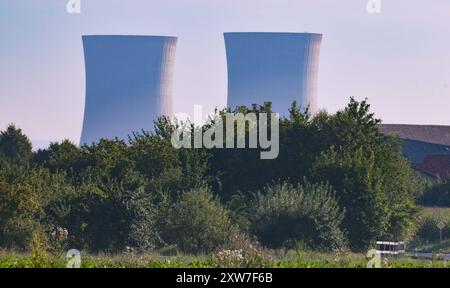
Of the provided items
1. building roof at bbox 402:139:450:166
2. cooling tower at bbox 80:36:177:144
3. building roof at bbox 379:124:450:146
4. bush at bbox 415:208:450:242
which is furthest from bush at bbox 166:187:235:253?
building roof at bbox 379:124:450:146

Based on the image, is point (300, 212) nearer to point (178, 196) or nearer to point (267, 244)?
point (267, 244)

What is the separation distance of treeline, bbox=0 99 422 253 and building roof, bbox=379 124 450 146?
37107 millimetres

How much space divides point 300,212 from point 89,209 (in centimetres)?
422

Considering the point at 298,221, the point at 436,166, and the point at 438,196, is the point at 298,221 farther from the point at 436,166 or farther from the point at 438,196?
the point at 436,166

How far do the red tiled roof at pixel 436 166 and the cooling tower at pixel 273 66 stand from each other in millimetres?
12100

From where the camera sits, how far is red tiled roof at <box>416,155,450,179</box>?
2219 inches

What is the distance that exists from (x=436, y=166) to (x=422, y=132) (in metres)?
14.5

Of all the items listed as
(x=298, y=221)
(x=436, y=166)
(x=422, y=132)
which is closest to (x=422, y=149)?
(x=422, y=132)

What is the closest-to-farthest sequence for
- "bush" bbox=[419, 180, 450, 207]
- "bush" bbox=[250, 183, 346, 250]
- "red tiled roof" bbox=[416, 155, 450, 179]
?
"bush" bbox=[250, 183, 346, 250]
"bush" bbox=[419, 180, 450, 207]
"red tiled roof" bbox=[416, 155, 450, 179]

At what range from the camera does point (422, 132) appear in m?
72.9

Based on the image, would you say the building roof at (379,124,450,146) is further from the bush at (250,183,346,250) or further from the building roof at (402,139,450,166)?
the bush at (250,183,346,250)

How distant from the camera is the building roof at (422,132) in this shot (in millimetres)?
71125
